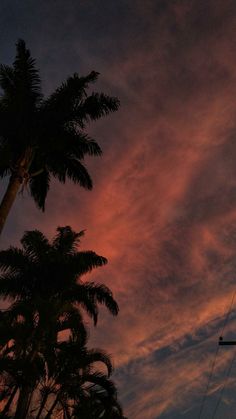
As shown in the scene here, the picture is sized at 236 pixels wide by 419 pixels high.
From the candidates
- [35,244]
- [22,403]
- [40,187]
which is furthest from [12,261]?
[22,403]

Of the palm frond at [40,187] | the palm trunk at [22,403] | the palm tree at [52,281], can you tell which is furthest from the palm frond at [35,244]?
the palm trunk at [22,403]

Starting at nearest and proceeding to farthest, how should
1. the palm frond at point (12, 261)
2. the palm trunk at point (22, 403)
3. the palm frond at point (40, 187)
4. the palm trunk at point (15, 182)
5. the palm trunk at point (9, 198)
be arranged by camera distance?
the palm trunk at point (9, 198) → the palm trunk at point (15, 182) → the palm trunk at point (22, 403) → the palm frond at point (40, 187) → the palm frond at point (12, 261)

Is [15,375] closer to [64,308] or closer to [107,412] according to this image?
[64,308]

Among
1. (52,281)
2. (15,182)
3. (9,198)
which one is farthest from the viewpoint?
(52,281)

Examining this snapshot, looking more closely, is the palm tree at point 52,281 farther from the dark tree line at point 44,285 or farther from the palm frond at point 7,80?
the palm frond at point 7,80

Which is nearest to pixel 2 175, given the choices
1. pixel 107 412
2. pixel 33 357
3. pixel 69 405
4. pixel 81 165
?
pixel 81 165

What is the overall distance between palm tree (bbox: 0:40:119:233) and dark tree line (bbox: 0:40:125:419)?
4cm

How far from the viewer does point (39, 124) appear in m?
19.2

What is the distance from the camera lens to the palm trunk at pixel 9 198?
16809mm

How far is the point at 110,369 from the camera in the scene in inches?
944

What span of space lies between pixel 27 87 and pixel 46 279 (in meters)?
11.3

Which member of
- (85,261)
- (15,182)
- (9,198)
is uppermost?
(85,261)

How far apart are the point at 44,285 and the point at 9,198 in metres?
9.29

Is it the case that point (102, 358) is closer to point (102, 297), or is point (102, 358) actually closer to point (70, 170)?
point (102, 297)
